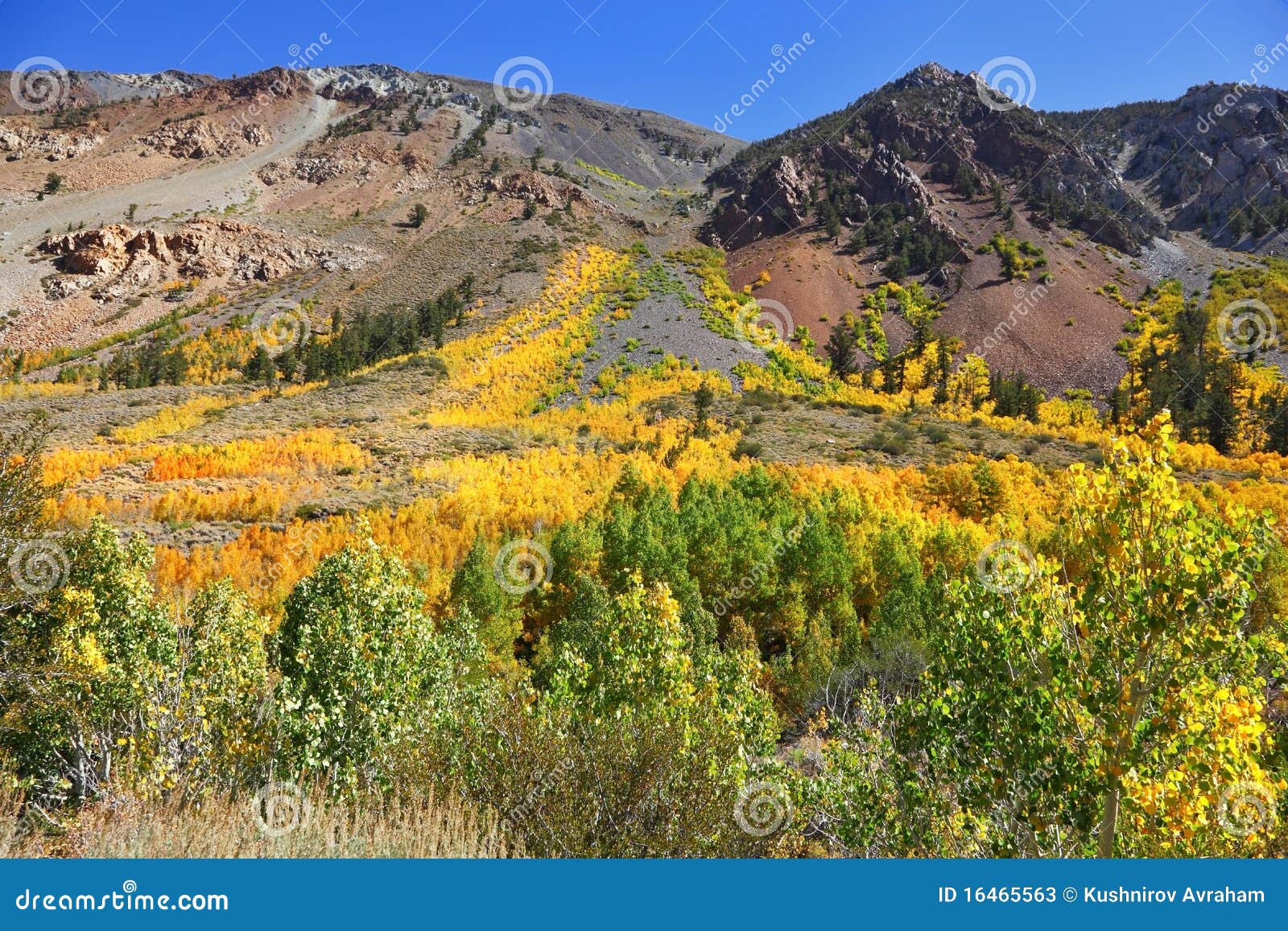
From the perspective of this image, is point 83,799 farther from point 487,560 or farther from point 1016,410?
point 1016,410

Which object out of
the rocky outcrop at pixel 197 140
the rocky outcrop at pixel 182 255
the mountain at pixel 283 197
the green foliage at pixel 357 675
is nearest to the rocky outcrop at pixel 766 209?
the mountain at pixel 283 197

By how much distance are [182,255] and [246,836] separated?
85.3 metres

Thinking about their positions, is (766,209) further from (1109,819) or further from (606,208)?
(1109,819)

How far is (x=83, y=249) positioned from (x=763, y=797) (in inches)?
3473

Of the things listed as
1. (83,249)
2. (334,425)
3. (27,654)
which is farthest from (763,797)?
(83,249)

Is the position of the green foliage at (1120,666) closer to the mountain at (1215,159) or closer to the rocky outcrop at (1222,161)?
the mountain at (1215,159)

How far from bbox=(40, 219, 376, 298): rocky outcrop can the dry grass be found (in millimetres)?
77948

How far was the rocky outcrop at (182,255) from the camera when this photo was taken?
6594 cm

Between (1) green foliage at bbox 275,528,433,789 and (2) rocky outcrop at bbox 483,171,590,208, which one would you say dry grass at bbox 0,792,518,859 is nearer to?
(1) green foliage at bbox 275,528,433,789

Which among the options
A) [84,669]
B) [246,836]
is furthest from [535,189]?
[246,836]

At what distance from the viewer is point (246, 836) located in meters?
5.14

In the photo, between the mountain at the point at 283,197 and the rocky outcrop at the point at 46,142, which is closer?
the mountain at the point at 283,197

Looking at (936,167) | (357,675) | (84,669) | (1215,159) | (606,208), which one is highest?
(1215,159)

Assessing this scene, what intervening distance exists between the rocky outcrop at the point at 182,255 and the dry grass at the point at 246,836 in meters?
77.9
